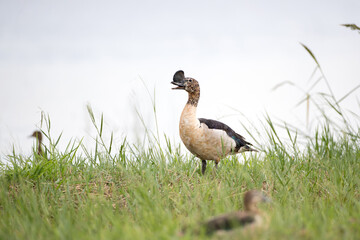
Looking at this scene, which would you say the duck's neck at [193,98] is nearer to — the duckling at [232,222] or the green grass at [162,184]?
the green grass at [162,184]

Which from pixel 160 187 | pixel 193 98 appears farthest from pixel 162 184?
pixel 193 98

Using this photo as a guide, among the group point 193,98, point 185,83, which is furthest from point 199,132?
point 185,83

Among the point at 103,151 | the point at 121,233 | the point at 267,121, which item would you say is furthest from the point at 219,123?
the point at 121,233

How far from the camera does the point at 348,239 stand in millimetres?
3191

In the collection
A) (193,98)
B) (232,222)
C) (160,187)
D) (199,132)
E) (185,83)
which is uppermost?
(185,83)

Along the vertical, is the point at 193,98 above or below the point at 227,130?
above

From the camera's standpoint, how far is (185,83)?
706 cm

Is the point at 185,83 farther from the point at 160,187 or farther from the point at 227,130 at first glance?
the point at 160,187

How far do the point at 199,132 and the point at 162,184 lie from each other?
1233mm

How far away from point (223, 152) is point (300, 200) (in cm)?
168

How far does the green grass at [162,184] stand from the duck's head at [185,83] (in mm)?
1086

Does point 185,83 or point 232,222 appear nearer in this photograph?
point 232,222

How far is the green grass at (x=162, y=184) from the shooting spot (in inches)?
189

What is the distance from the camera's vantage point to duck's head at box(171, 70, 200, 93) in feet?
23.2
